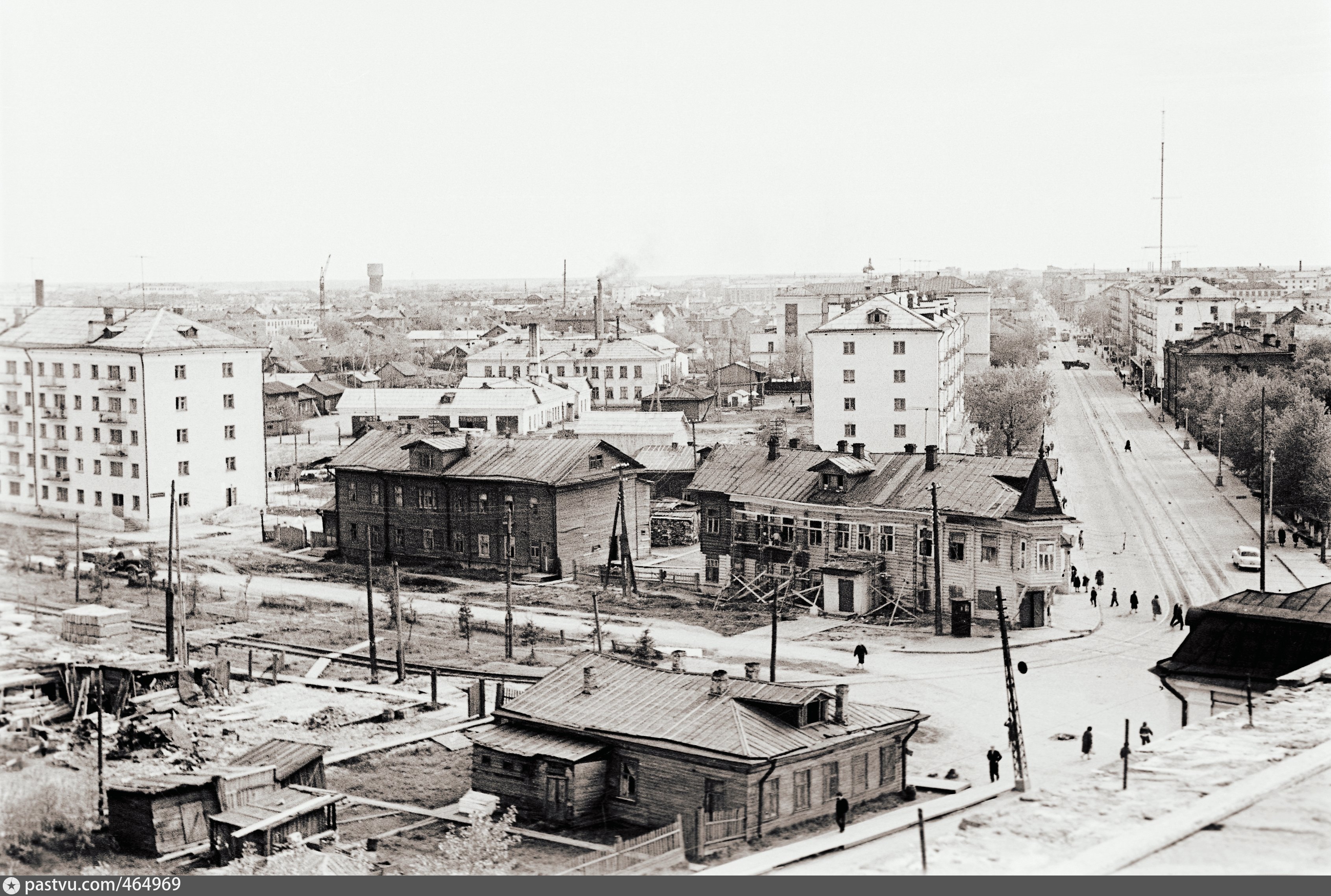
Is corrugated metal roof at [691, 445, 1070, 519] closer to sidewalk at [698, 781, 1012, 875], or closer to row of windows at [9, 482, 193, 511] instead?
sidewalk at [698, 781, 1012, 875]

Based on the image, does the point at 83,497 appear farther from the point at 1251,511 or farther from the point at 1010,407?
the point at 1251,511

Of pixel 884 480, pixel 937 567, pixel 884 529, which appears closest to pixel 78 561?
pixel 884 529

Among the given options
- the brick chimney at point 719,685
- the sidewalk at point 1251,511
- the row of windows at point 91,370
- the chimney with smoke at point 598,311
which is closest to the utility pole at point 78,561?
the sidewalk at point 1251,511

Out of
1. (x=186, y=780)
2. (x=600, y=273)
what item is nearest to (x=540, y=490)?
(x=186, y=780)

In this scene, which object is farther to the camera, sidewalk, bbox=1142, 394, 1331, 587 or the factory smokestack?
the factory smokestack

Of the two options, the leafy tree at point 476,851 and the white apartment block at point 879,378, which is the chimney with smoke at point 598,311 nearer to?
the white apartment block at point 879,378

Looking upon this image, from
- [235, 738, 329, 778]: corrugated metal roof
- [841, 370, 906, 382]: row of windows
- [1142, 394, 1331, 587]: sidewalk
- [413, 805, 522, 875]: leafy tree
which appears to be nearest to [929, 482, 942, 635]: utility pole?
[1142, 394, 1331, 587]: sidewalk
